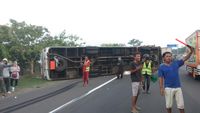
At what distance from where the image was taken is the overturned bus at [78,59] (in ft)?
109

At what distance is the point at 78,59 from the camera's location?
35.2 m

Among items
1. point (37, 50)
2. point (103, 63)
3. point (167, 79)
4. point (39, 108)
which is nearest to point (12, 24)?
point (37, 50)

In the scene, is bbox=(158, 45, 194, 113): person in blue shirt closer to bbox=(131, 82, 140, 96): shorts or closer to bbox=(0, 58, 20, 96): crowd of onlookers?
bbox=(131, 82, 140, 96): shorts

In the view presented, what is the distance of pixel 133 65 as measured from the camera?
41.6 feet

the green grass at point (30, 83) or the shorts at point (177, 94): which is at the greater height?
the shorts at point (177, 94)

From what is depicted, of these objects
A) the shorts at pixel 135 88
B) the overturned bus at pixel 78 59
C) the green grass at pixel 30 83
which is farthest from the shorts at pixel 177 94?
the overturned bus at pixel 78 59

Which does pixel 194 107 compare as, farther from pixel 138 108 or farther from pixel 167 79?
pixel 167 79

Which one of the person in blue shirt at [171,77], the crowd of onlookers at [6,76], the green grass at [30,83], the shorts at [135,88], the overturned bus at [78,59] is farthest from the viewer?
the overturned bus at [78,59]

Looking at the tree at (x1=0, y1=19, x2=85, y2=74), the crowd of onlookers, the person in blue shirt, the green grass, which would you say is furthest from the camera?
the tree at (x1=0, y1=19, x2=85, y2=74)

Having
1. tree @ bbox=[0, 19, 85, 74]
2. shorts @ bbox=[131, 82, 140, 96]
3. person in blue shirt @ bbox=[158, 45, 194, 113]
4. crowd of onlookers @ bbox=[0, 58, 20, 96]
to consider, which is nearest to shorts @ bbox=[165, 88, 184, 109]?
person in blue shirt @ bbox=[158, 45, 194, 113]

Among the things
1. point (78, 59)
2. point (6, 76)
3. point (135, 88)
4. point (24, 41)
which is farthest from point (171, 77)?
point (24, 41)

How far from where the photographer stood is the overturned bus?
3325 cm

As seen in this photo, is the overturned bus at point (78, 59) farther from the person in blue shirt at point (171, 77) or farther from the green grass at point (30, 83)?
the person in blue shirt at point (171, 77)

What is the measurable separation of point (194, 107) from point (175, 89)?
396 cm
